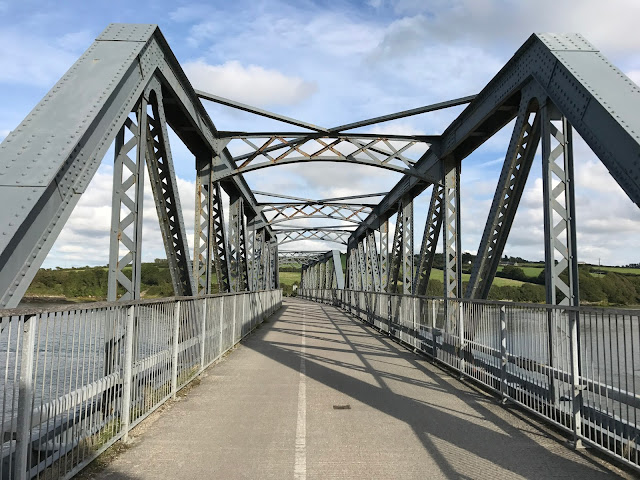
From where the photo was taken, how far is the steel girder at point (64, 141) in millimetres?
5008

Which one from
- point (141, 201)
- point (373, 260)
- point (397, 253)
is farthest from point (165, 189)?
point (373, 260)

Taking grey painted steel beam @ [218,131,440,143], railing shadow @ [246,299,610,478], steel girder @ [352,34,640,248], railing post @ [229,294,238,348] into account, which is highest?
grey painted steel beam @ [218,131,440,143]

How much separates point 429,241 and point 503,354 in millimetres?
6898

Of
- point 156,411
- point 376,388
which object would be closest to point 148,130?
point 156,411

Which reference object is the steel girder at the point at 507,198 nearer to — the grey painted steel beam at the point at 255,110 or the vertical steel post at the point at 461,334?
the vertical steel post at the point at 461,334

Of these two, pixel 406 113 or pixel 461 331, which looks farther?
pixel 406 113

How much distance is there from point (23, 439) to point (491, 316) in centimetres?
650

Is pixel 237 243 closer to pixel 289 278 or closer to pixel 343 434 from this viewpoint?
pixel 343 434

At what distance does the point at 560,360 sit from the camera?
6277 millimetres

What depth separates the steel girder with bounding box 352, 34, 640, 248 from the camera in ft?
19.4

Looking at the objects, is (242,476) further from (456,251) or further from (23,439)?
(456,251)

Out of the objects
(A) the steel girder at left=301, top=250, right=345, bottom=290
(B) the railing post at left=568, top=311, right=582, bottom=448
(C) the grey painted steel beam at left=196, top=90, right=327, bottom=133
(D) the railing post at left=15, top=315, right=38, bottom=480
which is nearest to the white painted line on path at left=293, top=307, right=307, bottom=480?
(D) the railing post at left=15, top=315, right=38, bottom=480

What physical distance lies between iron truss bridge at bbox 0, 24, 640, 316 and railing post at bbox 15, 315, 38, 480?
Answer: 1254mm

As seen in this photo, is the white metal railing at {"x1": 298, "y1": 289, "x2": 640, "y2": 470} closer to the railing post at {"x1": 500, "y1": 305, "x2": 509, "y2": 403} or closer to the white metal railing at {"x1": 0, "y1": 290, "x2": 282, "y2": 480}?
the railing post at {"x1": 500, "y1": 305, "x2": 509, "y2": 403}
